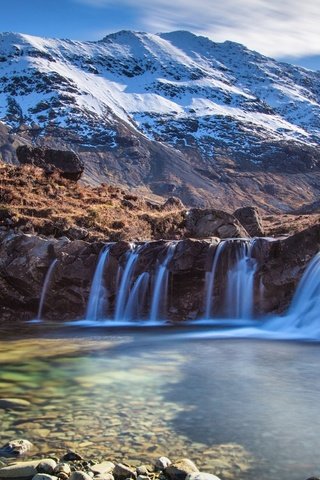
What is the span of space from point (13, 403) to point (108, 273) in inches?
529

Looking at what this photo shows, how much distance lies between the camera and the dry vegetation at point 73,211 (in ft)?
97.7

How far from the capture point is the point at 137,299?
23.8 meters

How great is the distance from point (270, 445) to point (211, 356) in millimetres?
7348

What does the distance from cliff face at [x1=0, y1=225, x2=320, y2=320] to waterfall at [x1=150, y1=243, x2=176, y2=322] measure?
5.4 inches

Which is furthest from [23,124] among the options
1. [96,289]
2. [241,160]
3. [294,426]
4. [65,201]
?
[294,426]

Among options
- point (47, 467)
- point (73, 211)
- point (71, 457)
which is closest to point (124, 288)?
point (73, 211)

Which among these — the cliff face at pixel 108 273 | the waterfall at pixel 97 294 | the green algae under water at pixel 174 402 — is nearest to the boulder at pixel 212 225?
the cliff face at pixel 108 273

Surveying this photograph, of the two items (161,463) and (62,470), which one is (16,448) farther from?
(161,463)

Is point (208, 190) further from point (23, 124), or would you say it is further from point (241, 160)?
point (23, 124)

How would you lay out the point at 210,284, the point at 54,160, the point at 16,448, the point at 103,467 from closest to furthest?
the point at 103,467
the point at 16,448
the point at 210,284
the point at 54,160

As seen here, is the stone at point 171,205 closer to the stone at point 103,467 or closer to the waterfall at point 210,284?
the waterfall at point 210,284

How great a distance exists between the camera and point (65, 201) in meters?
36.4

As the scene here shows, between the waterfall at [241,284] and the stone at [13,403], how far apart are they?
41.2 ft

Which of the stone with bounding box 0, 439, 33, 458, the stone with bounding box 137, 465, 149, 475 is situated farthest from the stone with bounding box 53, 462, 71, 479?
the stone with bounding box 0, 439, 33, 458
